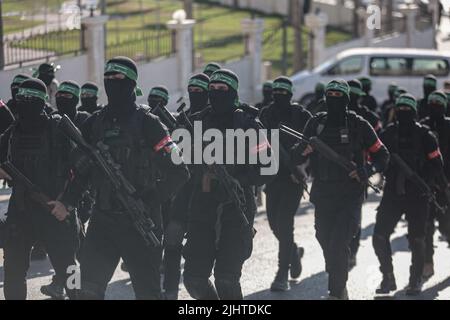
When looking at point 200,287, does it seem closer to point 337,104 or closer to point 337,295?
point 337,295

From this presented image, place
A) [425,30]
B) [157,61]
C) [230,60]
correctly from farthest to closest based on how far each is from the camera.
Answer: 1. [425,30]
2. [230,60]
3. [157,61]

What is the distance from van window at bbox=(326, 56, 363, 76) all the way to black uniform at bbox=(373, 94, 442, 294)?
17429 mm

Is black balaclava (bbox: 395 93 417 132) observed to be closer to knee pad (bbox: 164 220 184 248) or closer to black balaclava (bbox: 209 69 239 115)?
knee pad (bbox: 164 220 184 248)

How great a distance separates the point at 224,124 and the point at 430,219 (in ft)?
13.3

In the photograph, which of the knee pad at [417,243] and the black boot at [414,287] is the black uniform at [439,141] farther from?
the black boot at [414,287]

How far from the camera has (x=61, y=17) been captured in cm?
2586

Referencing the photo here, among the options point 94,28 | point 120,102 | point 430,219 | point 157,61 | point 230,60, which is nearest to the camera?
point 120,102

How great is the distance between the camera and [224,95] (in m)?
8.45

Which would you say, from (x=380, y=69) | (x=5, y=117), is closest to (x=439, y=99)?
(x=5, y=117)

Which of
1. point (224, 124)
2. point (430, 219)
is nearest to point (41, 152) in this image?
point (224, 124)

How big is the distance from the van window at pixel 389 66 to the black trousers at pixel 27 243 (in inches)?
817

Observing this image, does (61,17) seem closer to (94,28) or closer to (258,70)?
(94,28)

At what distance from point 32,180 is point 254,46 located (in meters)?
22.0

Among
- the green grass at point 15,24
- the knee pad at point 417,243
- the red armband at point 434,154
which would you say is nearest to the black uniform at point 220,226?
the red armband at point 434,154
